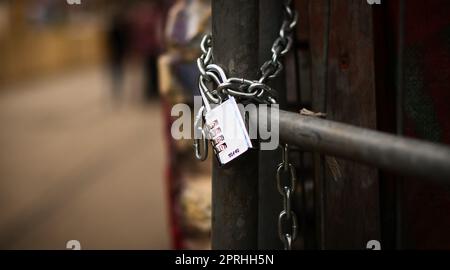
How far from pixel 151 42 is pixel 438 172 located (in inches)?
355

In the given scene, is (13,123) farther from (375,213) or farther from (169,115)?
(375,213)

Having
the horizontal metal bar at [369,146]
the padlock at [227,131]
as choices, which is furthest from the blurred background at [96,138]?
the horizontal metal bar at [369,146]

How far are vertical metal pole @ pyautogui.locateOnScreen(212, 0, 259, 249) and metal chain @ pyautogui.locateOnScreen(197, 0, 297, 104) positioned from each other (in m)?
0.03

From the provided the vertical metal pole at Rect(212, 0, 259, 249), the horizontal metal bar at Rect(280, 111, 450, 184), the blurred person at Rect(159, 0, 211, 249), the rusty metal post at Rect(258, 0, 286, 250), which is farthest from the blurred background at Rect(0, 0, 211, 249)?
the horizontal metal bar at Rect(280, 111, 450, 184)

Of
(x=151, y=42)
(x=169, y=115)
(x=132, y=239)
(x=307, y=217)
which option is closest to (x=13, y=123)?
(x=151, y=42)

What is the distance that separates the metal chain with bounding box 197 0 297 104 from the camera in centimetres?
100

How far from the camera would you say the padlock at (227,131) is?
38.2 inches

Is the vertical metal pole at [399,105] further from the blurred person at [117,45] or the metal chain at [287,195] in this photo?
the blurred person at [117,45]

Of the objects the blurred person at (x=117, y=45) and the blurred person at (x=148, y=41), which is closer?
the blurred person at (x=148, y=41)

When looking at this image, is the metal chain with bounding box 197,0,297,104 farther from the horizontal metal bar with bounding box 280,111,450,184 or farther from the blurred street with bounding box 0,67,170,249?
the blurred street with bounding box 0,67,170,249

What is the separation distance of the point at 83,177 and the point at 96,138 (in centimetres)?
208

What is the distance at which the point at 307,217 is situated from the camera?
57.1 inches

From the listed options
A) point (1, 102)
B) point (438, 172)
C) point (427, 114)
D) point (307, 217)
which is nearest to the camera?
point (438, 172)

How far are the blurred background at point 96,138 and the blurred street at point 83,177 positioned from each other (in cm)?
1
